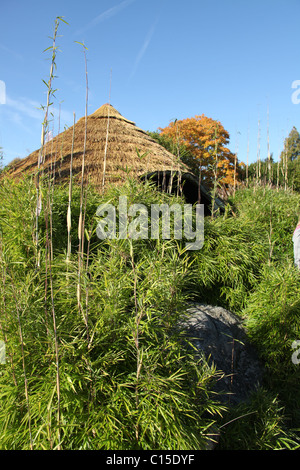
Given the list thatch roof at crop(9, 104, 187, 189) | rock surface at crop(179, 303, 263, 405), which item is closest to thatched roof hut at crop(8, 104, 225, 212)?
thatch roof at crop(9, 104, 187, 189)

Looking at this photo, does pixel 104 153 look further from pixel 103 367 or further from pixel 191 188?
pixel 103 367

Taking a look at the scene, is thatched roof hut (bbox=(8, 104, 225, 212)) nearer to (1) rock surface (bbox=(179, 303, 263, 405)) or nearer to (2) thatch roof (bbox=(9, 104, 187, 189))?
(2) thatch roof (bbox=(9, 104, 187, 189))

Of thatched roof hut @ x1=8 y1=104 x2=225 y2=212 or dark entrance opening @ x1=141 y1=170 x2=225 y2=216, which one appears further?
dark entrance opening @ x1=141 y1=170 x2=225 y2=216

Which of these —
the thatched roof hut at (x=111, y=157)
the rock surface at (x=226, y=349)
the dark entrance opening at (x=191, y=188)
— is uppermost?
the thatched roof hut at (x=111, y=157)

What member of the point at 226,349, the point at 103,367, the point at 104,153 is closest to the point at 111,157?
the point at 104,153

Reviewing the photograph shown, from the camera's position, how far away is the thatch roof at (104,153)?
198 inches

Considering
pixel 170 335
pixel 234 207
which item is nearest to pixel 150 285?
pixel 170 335

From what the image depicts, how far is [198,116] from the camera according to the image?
14.9 m

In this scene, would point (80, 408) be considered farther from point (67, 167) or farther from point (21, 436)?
point (67, 167)

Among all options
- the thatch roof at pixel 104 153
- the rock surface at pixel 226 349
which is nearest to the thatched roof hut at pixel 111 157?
the thatch roof at pixel 104 153

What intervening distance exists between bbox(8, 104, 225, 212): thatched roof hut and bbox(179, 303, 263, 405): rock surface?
222cm

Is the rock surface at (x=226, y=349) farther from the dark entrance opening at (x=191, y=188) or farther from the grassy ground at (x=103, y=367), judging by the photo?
the dark entrance opening at (x=191, y=188)

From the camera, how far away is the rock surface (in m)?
2.57

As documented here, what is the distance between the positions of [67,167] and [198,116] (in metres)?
11.3
